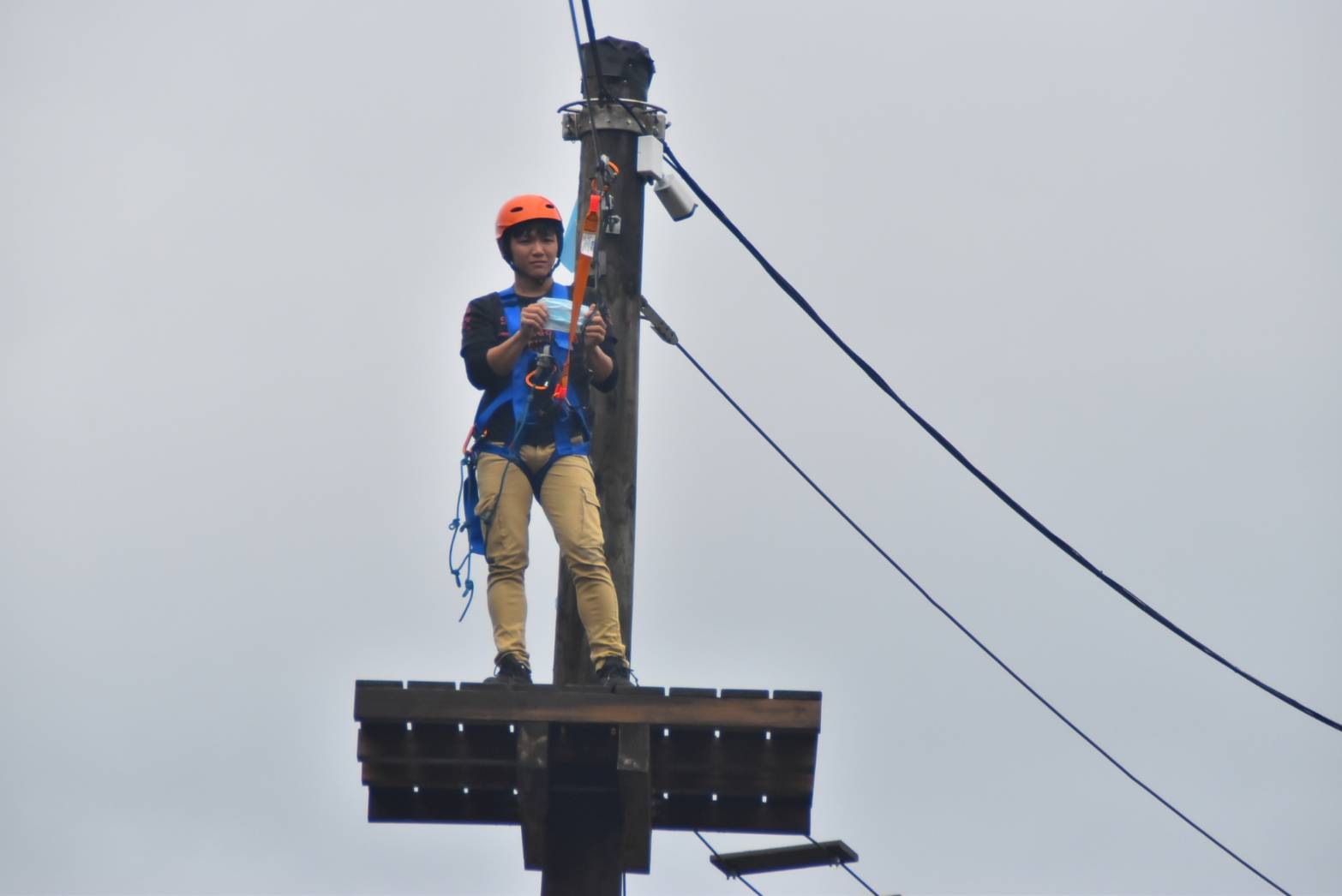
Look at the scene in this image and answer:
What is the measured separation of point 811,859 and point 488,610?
3.16 m

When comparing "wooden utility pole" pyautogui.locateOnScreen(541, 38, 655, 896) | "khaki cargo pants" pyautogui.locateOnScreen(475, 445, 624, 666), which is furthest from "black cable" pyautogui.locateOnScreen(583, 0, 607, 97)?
"khaki cargo pants" pyautogui.locateOnScreen(475, 445, 624, 666)

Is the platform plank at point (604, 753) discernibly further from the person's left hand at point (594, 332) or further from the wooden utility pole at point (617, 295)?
the person's left hand at point (594, 332)

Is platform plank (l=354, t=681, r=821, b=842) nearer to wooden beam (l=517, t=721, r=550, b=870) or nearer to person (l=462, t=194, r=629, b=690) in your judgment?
wooden beam (l=517, t=721, r=550, b=870)

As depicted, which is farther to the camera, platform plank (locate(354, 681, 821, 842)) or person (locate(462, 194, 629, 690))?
person (locate(462, 194, 629, 690))

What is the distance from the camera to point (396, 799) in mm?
8906

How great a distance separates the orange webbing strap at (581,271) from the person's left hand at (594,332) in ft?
0.17

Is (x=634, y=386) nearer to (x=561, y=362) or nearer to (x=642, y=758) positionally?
(x=561, y=362)

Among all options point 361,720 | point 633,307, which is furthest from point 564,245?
point 361,720

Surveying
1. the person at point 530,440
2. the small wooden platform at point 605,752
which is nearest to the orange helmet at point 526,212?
the person at point 530,440

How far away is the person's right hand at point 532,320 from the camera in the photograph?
901 centimetres

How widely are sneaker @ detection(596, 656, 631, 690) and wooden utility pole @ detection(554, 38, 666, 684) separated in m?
0.39

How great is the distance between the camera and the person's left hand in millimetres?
9188

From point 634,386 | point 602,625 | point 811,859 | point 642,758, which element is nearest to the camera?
point 642,758

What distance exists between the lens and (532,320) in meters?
9.01
